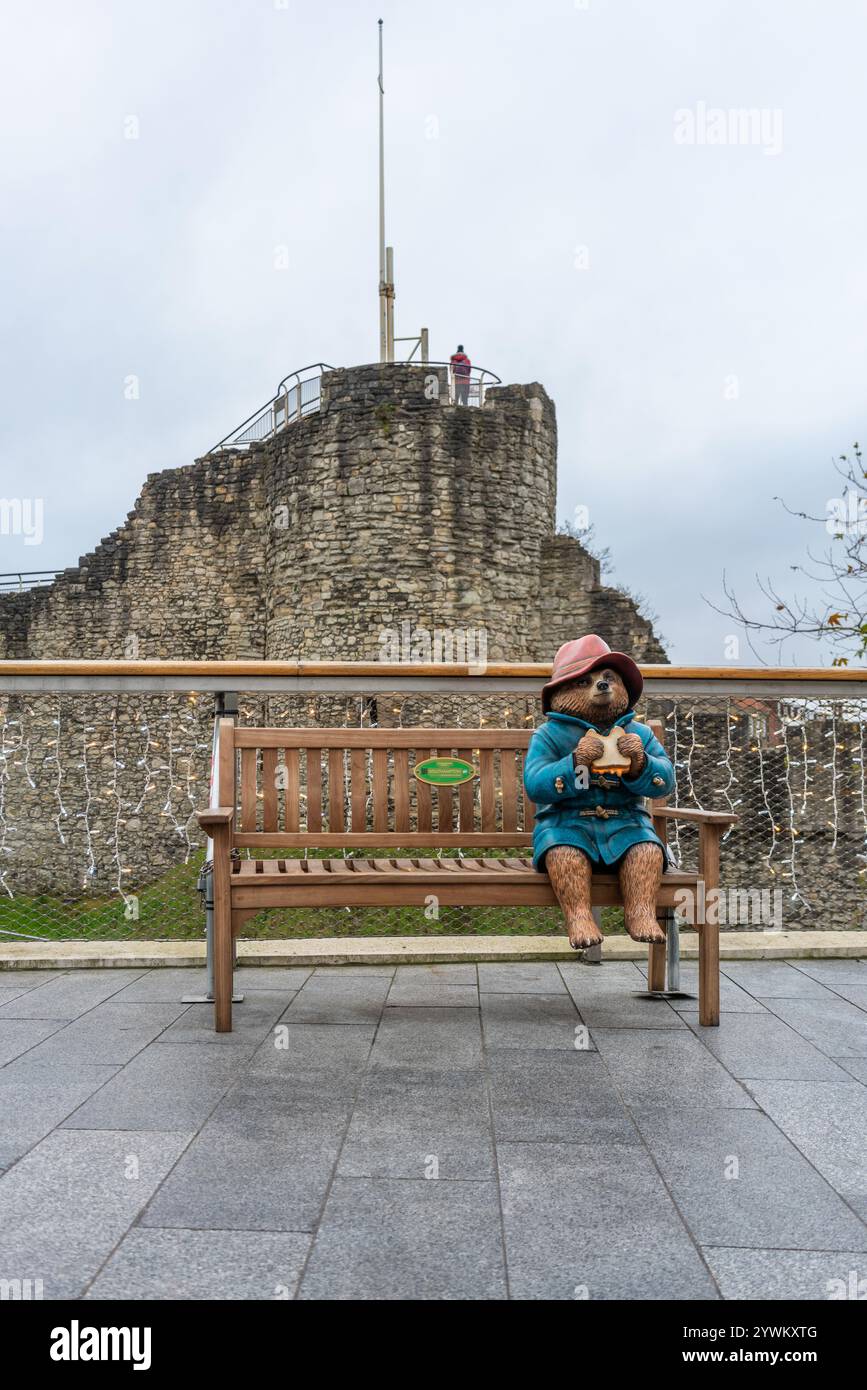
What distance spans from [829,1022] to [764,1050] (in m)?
0.45

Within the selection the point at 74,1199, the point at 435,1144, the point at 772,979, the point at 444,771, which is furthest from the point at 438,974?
the point at 74,1199

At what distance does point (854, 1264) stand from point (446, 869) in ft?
6.29

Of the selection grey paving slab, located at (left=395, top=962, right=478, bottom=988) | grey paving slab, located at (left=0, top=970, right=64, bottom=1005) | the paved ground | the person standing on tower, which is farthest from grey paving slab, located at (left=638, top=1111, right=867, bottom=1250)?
the person standing on tower

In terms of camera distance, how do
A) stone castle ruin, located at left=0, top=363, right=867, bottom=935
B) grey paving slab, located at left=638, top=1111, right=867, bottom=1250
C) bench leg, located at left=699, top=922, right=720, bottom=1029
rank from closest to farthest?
grey paving slab, located at left=638, top=1111, right=867, bottom=1250, bench leg, located at left=699, top=922, right=720, bottom=1029, stone castle ruin, located at left=0, top=363, right=867, bottom=935

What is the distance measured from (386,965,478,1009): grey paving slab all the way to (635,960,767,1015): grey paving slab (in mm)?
692

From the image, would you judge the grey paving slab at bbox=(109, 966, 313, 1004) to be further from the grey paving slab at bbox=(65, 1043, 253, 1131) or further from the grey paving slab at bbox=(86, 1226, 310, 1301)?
the grey paving slab at bbox=(86, 1226, 310, 1301)

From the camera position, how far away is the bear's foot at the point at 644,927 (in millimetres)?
3230

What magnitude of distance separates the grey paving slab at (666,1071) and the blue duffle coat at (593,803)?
562 mm

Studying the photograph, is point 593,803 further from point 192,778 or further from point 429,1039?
point 192,778

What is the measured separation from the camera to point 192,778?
5355 mm

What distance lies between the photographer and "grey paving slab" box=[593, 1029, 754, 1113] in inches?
109

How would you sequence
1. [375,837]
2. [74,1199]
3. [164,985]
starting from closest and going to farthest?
[74,1199] < [375,837] < [164,985]
